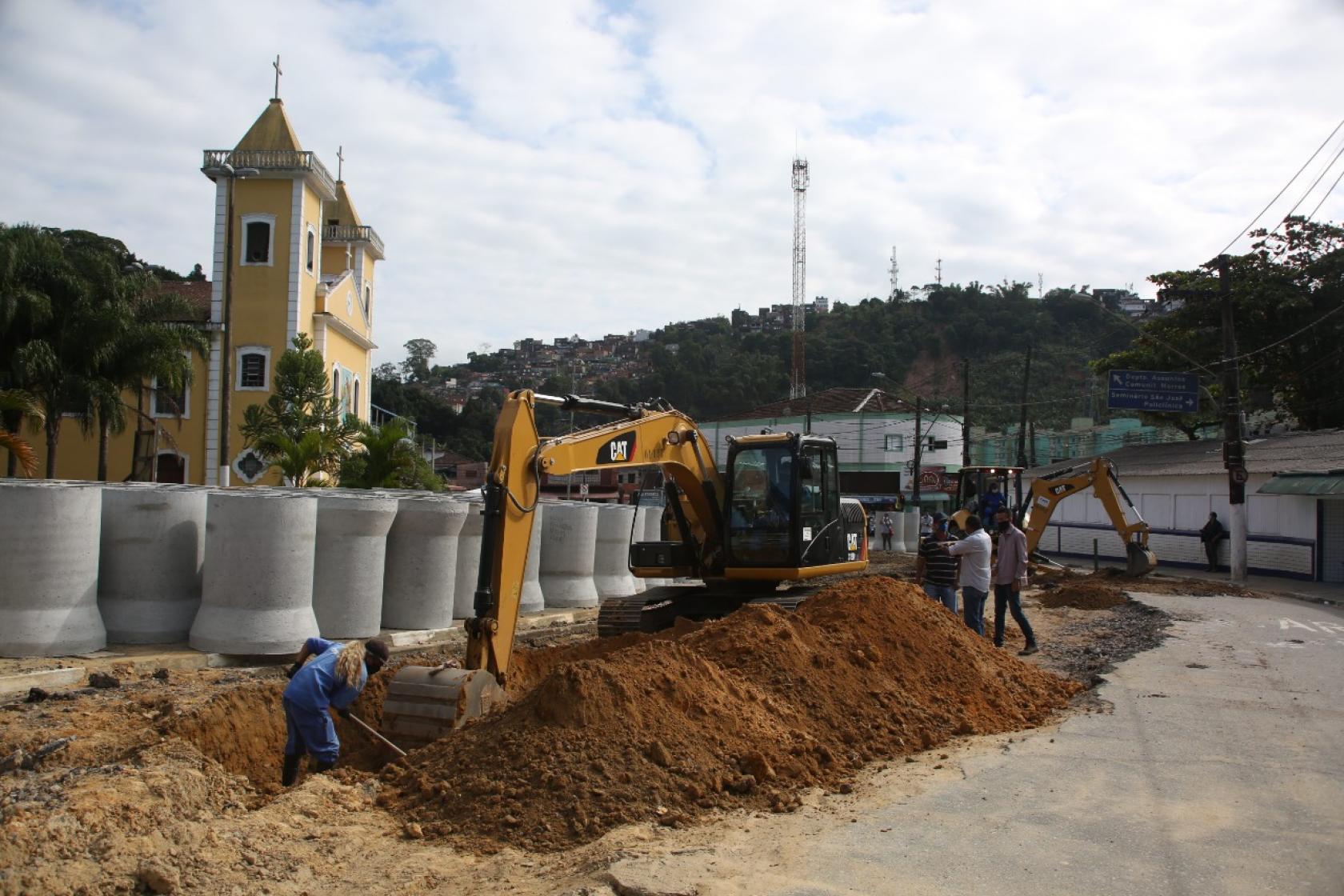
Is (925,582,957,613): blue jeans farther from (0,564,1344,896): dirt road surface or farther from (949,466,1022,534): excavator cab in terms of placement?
(949,466,1022,534): excavator cab

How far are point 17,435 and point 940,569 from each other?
1685 cm

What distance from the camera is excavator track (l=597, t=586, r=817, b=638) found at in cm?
1218

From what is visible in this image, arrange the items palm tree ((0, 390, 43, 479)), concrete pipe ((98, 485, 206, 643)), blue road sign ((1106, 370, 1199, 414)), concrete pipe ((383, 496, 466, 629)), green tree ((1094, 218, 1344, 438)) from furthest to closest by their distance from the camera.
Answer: green tree ((1094, 218, 1344, 438)) → blue road sign ((1106, 370, 1199, 414)) → palm tree ((0, 390, 43, 479)) → concrete pipe ((383, 496, 466, 629)) → concrete pipe ((98, 485, 206, 643))

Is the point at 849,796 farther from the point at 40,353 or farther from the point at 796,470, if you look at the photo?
the point at 40,353

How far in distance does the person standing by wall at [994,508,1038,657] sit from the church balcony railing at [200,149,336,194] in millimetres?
29551

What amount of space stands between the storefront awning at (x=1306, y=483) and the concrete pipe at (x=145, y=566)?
21651mm

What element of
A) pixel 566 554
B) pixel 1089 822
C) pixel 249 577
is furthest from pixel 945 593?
pixel 249 577

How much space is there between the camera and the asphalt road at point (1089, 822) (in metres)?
5.27

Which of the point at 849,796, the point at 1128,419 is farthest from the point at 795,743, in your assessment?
the point at 1128,419

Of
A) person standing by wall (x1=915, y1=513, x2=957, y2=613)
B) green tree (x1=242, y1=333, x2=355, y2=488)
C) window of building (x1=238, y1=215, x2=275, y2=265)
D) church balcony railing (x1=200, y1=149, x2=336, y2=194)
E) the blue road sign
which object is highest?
church balcony railing (x1=200, y1=149, x2=336, y2=194)

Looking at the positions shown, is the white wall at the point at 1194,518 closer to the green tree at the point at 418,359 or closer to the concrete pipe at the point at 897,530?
the concrete pipe at the point at 897,530

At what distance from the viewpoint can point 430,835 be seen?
234 inches

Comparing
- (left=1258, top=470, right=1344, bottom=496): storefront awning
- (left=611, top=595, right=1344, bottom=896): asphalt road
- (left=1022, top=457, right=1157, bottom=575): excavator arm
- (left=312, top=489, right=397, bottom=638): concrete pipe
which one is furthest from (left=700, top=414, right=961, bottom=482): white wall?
(left=611, top=595, right=1344, bottom=896): asphalt road

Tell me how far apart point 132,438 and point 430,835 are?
34869 millimetres
